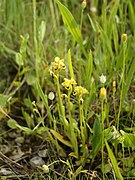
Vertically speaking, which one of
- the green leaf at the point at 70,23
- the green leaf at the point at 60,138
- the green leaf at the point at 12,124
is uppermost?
the green leaf at the point at 70,23

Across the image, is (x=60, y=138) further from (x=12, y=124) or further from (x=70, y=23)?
(x=70, y=23)

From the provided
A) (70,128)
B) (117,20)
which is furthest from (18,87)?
(117,20)

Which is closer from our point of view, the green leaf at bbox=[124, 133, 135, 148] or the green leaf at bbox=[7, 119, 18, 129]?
the green leaf at bbox=[124, 133, 135, 148]

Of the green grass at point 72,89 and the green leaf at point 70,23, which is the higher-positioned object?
the green leaf at point 70,23

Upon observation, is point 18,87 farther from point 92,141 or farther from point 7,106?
point 92,141

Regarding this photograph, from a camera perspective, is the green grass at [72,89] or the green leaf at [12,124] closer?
the green grass at [72,89]

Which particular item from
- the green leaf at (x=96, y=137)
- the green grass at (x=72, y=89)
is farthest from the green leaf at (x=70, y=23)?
the green leaf at (x=96, y=137)

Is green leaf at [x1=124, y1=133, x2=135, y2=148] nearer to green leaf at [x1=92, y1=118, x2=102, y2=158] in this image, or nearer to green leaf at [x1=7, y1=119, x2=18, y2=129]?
green leaf at [x1=92, y1=118, x2=102, y2=158]

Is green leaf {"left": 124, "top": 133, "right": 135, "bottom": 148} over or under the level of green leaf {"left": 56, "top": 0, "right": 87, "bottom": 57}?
under

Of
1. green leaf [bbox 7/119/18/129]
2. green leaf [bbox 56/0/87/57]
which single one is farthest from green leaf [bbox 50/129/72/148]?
green leaf [bbox 56/0/87/57]

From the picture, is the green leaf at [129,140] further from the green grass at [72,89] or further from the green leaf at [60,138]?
the green leaf at [60,138]

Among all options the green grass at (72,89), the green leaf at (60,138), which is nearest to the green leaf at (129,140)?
the green grass at (72,89)
